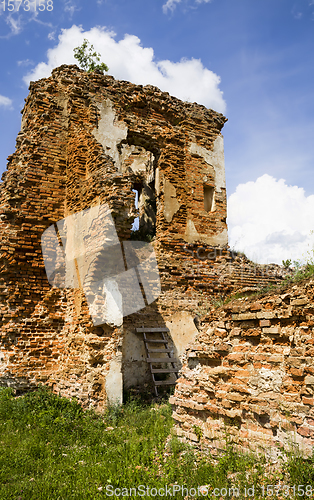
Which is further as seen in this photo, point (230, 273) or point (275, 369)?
point (230, 273)

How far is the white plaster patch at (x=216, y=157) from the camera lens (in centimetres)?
1005

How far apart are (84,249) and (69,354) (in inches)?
84.8

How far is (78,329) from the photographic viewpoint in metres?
6.96

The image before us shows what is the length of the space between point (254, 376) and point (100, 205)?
456cm

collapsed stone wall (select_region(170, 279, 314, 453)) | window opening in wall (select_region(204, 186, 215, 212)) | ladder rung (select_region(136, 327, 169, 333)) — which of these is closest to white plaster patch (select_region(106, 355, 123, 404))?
ladder rung (select_region(136, 327, 169, 333))

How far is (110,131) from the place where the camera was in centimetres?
880

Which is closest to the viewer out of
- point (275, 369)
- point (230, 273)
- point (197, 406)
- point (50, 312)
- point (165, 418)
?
point (275, 369)

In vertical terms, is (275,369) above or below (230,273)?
below

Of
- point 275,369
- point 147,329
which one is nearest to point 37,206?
point 147,329

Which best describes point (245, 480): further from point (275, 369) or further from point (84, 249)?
point (84, 249)

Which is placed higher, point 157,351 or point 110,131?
point 110,131

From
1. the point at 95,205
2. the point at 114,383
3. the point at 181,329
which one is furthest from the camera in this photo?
the point at 181,329

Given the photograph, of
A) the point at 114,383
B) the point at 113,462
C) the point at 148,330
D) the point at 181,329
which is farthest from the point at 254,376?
the point at 181,329

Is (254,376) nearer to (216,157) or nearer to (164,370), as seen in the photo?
(164,370)
